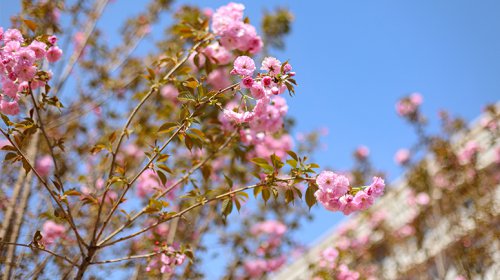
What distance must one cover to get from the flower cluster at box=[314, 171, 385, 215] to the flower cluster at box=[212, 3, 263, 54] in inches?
57.1

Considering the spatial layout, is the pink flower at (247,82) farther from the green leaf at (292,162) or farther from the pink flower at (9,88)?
the pink flower at (9,88)

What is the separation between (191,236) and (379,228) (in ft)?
13.3

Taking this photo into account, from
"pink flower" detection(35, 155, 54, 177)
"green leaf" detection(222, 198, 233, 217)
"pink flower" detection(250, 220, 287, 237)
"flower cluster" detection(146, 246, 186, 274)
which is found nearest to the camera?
"green leaf" detection(222, 198, 233, 217)

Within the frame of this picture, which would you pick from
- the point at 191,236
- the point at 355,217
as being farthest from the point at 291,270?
the point at 191,236

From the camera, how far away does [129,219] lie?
269 cm

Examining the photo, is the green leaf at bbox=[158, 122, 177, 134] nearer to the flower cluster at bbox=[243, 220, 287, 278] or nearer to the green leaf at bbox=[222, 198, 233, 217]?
the green leaf at bbox=[222, 198, 233, 217]

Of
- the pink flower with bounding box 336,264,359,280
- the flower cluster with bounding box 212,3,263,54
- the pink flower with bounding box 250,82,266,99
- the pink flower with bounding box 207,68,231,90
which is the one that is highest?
the pink flower with bounding box 207,68,231,90

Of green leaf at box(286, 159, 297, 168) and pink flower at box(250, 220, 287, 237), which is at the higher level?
pink flower at box(250, 220, 287, 237)

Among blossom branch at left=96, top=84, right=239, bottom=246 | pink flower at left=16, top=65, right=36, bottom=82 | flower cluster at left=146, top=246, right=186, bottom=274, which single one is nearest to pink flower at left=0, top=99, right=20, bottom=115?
pink flower at left=16, top=65, right=36, bottom=82

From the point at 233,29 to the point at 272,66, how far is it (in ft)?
3.67

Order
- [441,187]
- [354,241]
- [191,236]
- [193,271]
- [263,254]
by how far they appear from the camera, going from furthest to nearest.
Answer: [354,241], [441,187], [263,254], [191,236], [193,271]

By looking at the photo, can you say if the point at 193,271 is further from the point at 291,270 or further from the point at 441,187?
the point at 291,270

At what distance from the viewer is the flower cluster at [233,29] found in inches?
128

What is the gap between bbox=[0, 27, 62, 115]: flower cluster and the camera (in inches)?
88.6
